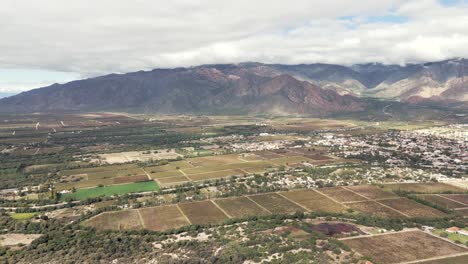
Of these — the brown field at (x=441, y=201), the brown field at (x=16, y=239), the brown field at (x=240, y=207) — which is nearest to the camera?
the brown field at (x=16, y=239)

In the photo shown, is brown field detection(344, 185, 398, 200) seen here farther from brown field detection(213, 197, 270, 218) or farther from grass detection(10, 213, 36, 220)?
grass detection(10, 213, 36, 220)

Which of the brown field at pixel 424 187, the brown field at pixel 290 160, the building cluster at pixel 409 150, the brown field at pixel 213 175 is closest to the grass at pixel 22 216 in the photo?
the brown field at pixel 213 175

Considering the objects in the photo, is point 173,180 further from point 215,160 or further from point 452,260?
point 452,260

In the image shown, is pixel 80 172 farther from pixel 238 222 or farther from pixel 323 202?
pixel 323 202

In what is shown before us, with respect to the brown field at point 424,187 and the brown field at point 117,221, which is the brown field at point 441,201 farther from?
the brown field at point 117,221

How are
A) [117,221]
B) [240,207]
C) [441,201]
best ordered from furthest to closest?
[441,201], [240,207], [117,221]

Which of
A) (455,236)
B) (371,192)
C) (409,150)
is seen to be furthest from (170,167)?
(409,150)
